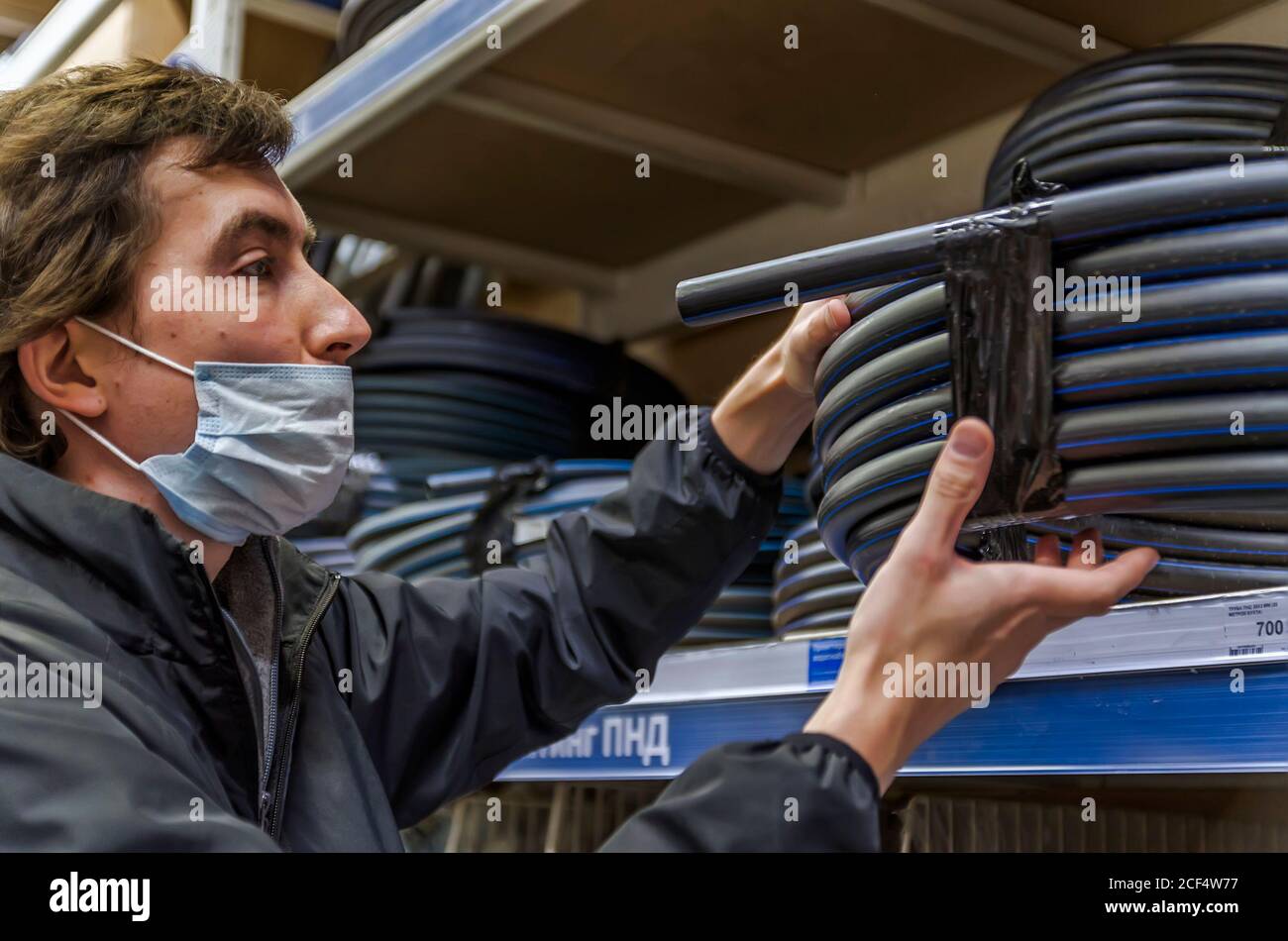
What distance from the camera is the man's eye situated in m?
1.11

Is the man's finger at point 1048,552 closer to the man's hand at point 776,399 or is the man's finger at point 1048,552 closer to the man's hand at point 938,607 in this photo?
the man's hand at point 938,607

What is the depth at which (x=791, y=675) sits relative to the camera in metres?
1.20

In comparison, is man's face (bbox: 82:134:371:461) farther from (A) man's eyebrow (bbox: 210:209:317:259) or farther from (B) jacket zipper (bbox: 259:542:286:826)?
(B) jacket zipper (bbox: 259:542:286:826)

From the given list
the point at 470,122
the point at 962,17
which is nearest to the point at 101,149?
the point at 470,122

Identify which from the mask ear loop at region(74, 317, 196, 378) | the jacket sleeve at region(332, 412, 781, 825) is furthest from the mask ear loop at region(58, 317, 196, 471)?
the jacket sleeve at region(332, 412, 781, 825)

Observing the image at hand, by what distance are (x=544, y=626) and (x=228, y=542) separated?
0.28 m

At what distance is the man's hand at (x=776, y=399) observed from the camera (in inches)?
39.9

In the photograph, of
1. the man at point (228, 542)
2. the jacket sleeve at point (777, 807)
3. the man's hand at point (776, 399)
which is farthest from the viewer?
the man's hand at point (776, 399)

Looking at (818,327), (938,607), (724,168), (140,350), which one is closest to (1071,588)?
(938,607)

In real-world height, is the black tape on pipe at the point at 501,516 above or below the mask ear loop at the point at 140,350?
below

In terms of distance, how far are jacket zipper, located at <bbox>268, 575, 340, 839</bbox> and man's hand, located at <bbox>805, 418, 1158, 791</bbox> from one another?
533 mm

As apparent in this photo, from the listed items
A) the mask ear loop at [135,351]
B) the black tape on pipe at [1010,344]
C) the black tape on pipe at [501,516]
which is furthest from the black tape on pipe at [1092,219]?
the black tape on pipe at [501,516]
